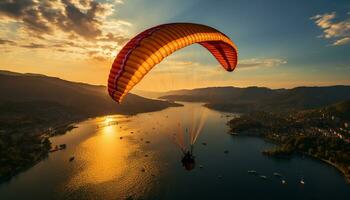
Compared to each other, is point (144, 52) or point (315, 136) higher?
point (144, 52)

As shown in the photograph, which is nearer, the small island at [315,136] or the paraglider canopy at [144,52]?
the paraglider canopy at [144,52]

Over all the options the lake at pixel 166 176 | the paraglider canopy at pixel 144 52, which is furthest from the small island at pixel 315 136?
the paraglider canopy at pixel 144 52

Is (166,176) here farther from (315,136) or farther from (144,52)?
(315,136)

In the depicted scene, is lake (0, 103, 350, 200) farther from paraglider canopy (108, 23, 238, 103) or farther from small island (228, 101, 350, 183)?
paraglider canopy (108, 23, 238, 103)

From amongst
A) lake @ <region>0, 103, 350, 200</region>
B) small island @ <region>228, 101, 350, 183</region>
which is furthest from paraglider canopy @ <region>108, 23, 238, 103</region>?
small island @ <region>228, 101, 350, 183</region>

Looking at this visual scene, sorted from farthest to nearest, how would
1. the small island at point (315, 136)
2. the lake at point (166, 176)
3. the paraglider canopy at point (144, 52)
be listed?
the small island at point (315, 136) < the lake at point (166, 176) < the paraglider canopy at point (144, 52)

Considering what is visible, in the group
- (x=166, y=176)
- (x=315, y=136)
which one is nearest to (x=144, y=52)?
(x=166, y=176)

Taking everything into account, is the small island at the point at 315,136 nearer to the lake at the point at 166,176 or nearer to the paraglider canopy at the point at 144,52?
the lake at the point at 166,176
